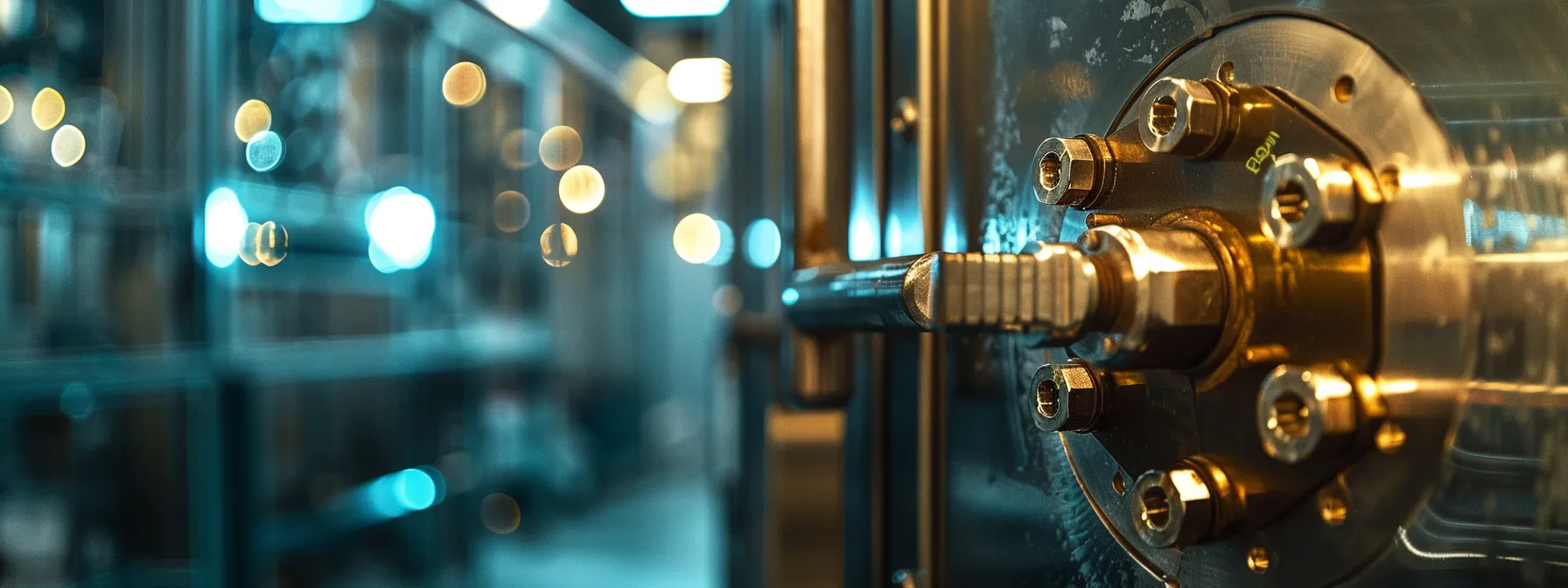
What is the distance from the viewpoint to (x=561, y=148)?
18.0 ft

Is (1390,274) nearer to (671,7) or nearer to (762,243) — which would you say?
(762,243)

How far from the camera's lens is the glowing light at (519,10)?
13.6 ft

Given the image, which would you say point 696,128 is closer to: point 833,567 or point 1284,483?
point 833,567

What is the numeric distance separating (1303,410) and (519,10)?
4.36 metres

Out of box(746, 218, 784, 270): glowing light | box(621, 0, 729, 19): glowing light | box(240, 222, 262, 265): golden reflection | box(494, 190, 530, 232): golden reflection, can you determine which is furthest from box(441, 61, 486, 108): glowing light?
box(746, 218, 784, 270): glowing light

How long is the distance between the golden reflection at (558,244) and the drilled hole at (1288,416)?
5007 mm

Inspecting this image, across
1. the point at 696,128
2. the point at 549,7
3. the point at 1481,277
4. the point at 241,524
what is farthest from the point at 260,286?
the point at 696,128

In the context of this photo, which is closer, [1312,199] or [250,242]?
[1312,199]

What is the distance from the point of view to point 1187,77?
43cm

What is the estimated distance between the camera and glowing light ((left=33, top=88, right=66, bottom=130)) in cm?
243

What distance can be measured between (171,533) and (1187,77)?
2823mm

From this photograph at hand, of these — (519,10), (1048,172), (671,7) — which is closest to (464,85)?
(519,10)

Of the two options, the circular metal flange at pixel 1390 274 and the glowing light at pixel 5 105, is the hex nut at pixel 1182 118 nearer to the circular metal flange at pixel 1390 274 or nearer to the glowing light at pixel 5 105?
the circular metal flange at pixel 1390 274

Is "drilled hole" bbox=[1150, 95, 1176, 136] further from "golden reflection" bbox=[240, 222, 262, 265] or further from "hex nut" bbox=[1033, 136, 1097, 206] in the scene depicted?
"golden reflection" bbox=[240, 222, 262, 265]
